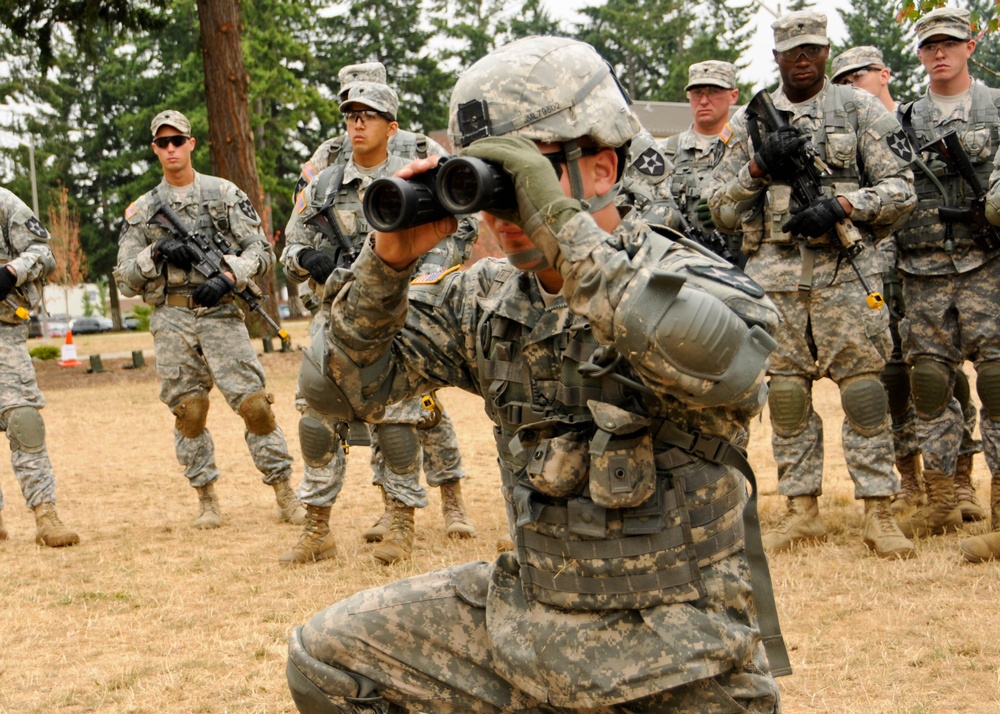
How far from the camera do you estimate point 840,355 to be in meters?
5.87

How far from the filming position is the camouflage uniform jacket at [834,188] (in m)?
5.81

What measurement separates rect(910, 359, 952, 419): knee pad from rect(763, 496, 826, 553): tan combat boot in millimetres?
850

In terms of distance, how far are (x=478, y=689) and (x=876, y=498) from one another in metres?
3.67

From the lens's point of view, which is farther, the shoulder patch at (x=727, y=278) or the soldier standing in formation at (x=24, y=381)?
the soldier standing in formation at (x=24, y=381)

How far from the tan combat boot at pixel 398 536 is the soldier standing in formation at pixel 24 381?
223 cm

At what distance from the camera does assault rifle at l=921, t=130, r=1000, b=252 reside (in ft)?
20.0

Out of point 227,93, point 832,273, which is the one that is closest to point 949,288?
point 832,273

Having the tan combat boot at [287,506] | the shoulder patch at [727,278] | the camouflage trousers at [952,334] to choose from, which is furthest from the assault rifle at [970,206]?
the tan combat boot at [287,506]

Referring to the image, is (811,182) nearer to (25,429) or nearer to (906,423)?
(906,423)

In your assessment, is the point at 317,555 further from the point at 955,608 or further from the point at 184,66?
the point at 184,66

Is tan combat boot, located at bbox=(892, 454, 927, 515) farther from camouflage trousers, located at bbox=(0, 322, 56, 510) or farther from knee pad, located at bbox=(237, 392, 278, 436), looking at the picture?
camouflage trousers, located at bbox=(0, 322, 56, 510)

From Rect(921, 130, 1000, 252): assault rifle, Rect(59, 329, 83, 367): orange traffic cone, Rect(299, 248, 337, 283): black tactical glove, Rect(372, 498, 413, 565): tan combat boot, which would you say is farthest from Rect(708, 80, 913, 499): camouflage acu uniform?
Rect(59, 329, 83, 367): orange traffic cone

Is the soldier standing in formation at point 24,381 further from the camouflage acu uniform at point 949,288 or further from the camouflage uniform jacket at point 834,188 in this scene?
the camouflage acu uniform at point 949,288

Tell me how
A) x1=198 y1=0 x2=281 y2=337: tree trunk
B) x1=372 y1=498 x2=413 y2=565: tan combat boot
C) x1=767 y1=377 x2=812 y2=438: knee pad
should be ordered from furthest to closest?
x1=198 y1=0 x2=281 y2=337: tree trunk
x1=372 y1=498 x2=413 y2=565: tan combat boot
x1=767 y1=377 x2=812 y2=438: knee pad
